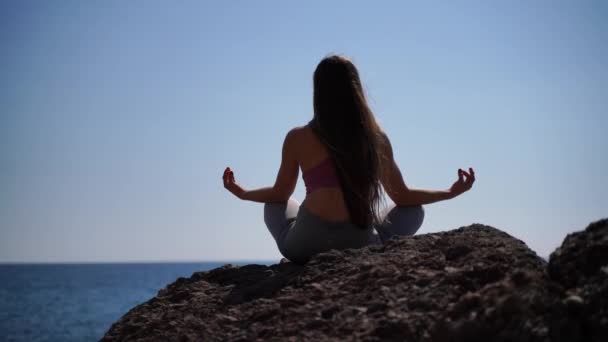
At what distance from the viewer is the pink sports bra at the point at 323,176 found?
484 centimetres

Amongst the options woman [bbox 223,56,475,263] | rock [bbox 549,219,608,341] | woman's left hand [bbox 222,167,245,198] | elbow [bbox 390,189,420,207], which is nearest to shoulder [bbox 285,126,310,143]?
woman [bbox 223,56,475,263]

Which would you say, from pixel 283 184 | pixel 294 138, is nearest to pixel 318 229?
pixel 283 184

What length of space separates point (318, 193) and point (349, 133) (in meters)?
0.50

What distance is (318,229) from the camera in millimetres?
4766

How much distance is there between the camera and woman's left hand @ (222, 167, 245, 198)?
17.3 feet

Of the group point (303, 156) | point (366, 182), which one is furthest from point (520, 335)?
point (303, 156)

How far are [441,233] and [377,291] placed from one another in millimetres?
1136

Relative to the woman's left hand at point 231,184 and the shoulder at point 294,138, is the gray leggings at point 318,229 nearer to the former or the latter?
the woman's left hand at point 231,184

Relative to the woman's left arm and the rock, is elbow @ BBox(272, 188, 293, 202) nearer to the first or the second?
the woman's left arm

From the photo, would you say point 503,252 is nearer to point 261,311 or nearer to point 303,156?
point 261,311

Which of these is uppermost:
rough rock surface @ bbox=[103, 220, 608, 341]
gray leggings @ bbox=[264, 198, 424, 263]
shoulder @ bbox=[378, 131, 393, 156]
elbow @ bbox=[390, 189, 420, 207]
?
shoulder @ bbox=[378, 131, 393, 156]

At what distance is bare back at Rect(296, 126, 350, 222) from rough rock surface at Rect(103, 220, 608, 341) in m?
0.42

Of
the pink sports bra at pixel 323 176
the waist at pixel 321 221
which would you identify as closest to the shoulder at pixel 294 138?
the pink sports bra at pixel 323 176

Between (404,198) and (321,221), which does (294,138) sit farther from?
(404,198)
